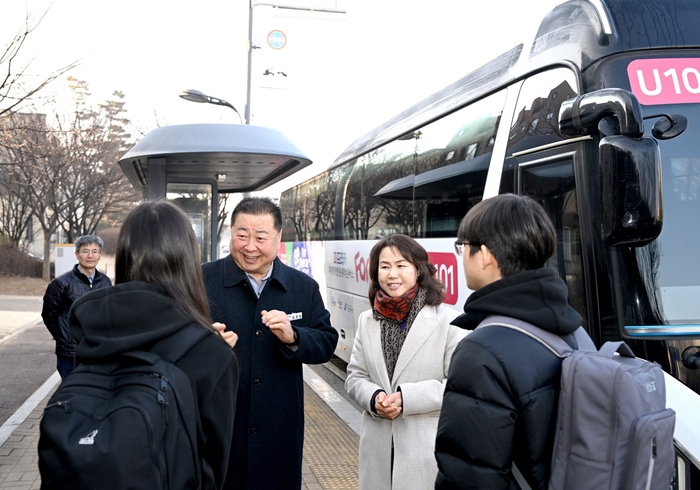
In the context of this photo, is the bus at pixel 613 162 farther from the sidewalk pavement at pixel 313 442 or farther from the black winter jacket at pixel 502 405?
the sidewalk pavement at pixel 313 442

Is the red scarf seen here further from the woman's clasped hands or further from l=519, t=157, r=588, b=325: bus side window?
l=519, t=157, r=588, b=325: bus side window

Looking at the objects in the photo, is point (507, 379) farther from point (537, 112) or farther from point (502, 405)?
point (537, 112)

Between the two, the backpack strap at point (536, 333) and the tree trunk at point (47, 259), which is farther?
the tree trunk at point (47, 259)

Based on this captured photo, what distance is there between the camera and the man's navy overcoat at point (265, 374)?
134 inches

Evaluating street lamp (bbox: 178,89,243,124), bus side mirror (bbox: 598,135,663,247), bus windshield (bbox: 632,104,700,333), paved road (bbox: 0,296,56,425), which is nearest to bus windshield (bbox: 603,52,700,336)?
bus windshield (bbox: 632,104,700,333)

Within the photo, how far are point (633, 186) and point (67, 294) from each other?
508cm

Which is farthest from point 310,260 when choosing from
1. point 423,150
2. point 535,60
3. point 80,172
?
point 80,172

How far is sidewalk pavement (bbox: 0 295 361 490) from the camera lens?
5.73m

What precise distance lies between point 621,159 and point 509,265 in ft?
4.49

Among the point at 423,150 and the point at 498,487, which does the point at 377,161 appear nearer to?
the point at 423,150

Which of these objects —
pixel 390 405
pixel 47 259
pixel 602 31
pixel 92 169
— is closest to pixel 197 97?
pixel 602 31

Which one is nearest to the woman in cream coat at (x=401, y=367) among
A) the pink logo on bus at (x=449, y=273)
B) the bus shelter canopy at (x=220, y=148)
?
the pink logo on bus at (x=449, y=273)

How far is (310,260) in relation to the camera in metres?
13.3

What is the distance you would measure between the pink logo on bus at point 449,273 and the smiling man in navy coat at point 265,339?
9.08ft
